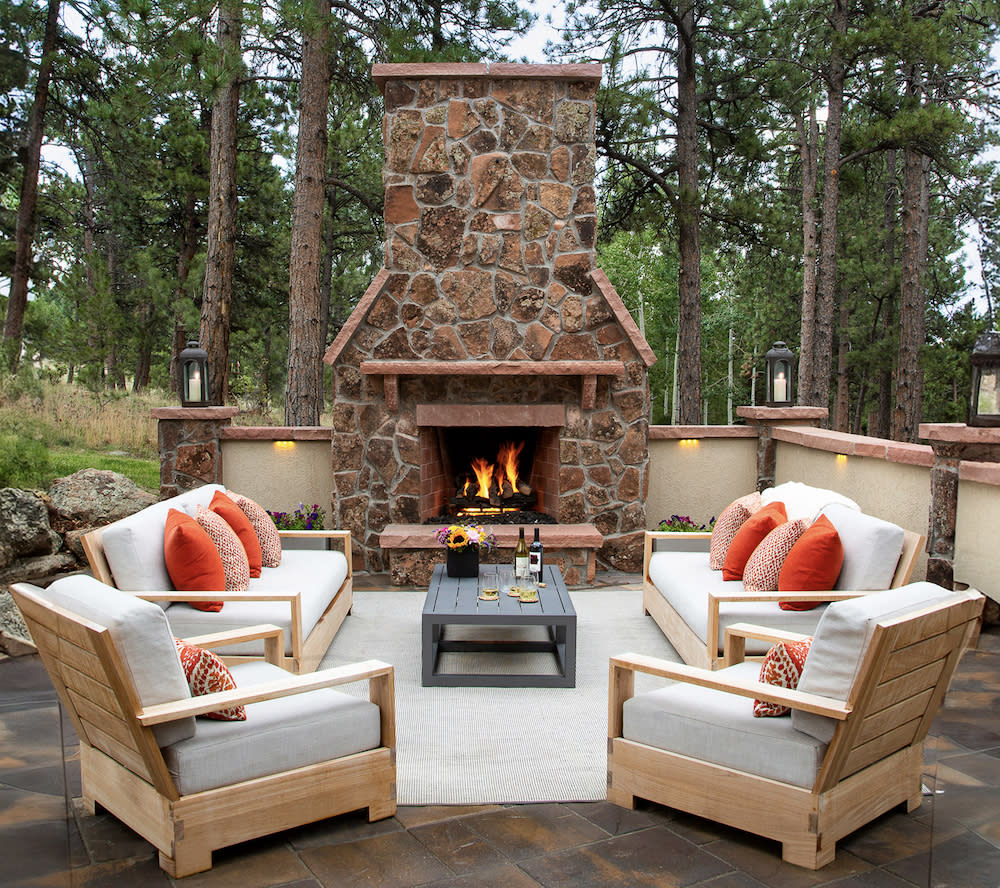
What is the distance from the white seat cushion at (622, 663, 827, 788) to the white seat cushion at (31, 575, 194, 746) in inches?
58.1

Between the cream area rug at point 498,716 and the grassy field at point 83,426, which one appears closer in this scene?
the cream area rug at point 498,716

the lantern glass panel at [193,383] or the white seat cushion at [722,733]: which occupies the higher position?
the lantern glass panel at [193,383]

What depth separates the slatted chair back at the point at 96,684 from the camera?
2.54 m

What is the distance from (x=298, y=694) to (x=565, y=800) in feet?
3.28

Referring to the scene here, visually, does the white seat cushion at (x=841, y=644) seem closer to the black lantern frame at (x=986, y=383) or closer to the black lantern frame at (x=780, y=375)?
the black lantern frame at (x=986, y=383)

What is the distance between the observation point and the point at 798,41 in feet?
39.4

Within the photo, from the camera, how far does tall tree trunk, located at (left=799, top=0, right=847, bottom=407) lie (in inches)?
466

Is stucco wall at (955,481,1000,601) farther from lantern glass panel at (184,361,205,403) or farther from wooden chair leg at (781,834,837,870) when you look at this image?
lantern glass panel at (184,361,205,403)

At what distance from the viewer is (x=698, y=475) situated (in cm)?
767

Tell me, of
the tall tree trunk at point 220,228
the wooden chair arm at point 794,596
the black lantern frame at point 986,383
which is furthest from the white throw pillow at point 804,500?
the tall tree trunk at point 220,228

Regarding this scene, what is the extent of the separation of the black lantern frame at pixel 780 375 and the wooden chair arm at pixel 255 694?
514 cm

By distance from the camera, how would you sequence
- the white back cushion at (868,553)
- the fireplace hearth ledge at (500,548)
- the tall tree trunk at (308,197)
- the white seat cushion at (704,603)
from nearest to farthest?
the white back cushion at (868,553) < the white seat cushion at (704,603) < the fireplace hearth ledge at (500,548) < the tall tree trunk at (308,197)

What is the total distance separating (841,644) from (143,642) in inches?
79.0

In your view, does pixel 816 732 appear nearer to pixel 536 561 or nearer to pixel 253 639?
pixel 253 639
